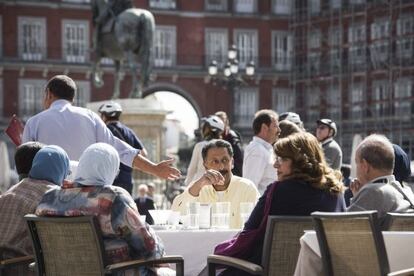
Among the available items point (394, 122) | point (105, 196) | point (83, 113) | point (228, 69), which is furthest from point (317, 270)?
point (394, 122)

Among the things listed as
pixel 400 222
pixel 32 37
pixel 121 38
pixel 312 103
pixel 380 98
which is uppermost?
pixel 32 37

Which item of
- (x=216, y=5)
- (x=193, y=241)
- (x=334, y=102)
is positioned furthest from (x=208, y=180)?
(x=216, y=5)

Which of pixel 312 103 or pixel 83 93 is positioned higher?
pixel 83 93

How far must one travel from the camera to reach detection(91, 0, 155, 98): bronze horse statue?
20984 mm

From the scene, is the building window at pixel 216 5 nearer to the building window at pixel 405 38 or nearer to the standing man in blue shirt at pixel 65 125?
the building window at pixel 405 38

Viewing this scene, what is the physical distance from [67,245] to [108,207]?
273 millimetres

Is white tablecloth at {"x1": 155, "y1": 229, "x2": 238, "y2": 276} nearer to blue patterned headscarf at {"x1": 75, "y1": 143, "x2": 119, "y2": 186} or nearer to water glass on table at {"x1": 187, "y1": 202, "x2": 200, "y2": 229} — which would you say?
water glass on table at {"x1": 187, "y1": 202, "x2": 200, "y2": 229}

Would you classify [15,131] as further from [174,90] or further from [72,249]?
[174,90]

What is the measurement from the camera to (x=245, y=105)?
Result: 158ft

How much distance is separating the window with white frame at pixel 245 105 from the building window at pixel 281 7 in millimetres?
3632

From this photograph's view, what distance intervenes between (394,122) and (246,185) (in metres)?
32.3

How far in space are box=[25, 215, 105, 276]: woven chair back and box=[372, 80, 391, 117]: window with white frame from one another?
34.7m

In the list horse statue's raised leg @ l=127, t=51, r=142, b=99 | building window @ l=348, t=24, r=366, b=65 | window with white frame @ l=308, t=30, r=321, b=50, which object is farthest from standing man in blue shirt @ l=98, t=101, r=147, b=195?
window with white frame @ l=308, t=30, r=321, b=50

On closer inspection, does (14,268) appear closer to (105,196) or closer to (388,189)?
(105,196)
